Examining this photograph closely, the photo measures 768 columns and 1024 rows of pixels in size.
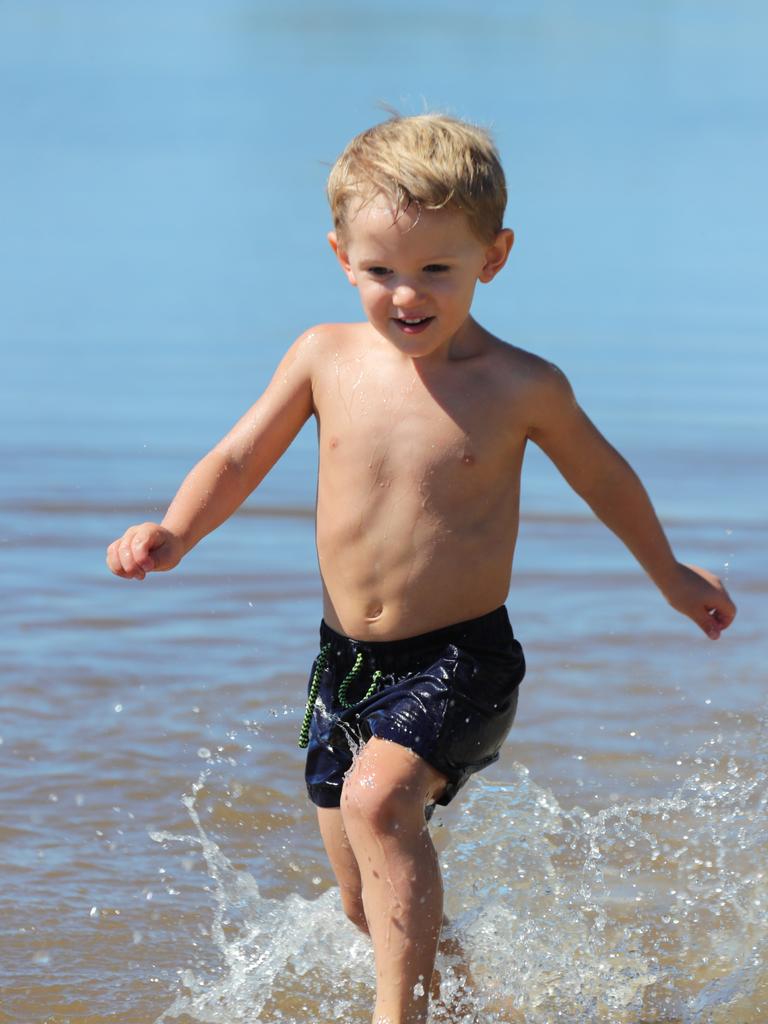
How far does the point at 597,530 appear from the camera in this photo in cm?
699

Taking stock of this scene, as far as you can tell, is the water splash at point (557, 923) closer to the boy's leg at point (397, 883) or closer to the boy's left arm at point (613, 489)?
the boy's leg at point (397, 883)

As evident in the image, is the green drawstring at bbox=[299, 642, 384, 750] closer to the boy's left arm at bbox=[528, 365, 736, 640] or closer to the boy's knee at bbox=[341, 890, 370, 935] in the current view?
the boy's knee at bbox=[341, 890, 370, 935]

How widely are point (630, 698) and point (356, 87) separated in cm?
1761

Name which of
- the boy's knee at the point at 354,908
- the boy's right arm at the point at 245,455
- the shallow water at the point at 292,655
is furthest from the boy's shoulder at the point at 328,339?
the boy's knee at the point at 354,908

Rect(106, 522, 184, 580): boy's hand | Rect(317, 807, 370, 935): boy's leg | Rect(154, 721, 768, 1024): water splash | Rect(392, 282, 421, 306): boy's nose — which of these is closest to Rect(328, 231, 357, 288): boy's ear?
Rect(392, 282, 421, 306): boy's nose

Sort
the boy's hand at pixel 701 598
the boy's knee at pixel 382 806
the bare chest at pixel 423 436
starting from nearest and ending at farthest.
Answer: the boy's knee at pixel 382 806 < the bare chest at pixel 423 436 < the boy's hand at pixel 701 598

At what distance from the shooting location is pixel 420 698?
3221 millimetres

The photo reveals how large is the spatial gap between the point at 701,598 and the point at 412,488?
67 centimetres

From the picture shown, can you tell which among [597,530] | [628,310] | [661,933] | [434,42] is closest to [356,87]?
[434,42]

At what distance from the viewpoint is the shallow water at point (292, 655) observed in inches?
146

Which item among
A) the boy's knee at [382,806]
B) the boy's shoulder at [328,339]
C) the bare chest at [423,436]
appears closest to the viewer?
the boy's knee at [382,806]

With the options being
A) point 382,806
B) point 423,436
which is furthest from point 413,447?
point 382,806

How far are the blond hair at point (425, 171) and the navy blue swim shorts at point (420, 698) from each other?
765 mm

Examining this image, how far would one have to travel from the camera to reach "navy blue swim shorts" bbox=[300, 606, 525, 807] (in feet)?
10.5
